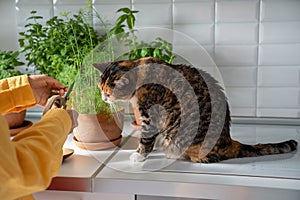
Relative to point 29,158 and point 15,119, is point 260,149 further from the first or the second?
point 15,119

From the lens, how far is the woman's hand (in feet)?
3.53

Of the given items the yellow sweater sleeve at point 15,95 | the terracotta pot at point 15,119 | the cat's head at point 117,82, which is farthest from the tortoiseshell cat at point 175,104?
the terracotta pot at point 15,119

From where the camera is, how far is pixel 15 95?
1.00 meters

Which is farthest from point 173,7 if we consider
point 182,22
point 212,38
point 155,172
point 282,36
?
point 155,172

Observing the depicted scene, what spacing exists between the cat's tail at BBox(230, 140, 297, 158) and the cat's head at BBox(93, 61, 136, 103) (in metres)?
0.32

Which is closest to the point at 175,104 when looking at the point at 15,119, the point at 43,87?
the point at 43,87

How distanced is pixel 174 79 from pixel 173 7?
0.47m

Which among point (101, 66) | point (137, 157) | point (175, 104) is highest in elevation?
point (101, 66)

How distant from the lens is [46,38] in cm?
136

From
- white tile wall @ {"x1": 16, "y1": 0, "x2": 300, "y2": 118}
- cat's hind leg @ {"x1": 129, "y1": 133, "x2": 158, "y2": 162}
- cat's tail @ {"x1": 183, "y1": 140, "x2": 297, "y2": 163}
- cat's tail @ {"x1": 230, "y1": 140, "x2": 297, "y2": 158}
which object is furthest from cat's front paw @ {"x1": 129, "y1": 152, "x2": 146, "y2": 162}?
white tile wall @ {"x1": 16, "y1": 0, "x2": 300, "y2": 118}

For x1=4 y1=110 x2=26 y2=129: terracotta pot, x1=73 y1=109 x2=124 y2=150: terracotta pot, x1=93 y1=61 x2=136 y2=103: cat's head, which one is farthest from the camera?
x1=4 y1=110 x2=26 y2=129: terracotta pot

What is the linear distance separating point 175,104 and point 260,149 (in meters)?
0.27

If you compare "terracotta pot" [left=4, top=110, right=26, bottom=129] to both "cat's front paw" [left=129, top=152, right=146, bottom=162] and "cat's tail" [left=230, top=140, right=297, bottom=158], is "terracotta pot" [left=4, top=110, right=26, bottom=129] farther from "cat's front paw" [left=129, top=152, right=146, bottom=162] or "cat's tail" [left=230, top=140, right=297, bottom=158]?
"cat's tail" [left=230, top=140, right=297, bottom=158]

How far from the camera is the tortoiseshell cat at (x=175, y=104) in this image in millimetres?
958
